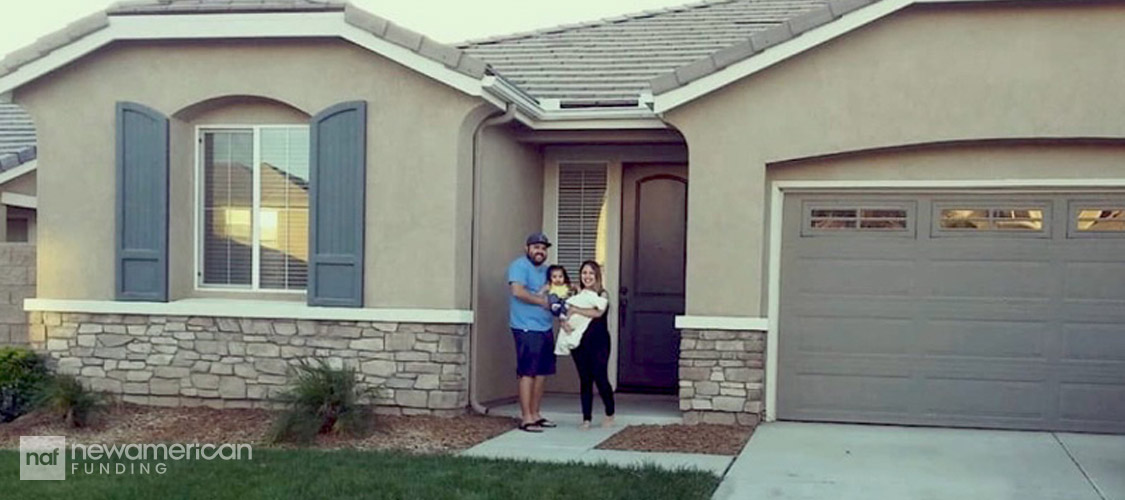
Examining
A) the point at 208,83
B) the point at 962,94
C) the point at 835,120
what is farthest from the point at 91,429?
the point at 962,94

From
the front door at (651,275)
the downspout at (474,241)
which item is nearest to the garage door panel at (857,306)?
the front door at (651,275)

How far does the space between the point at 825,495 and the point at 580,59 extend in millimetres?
7008

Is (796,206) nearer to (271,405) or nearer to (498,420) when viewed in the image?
(498,420)

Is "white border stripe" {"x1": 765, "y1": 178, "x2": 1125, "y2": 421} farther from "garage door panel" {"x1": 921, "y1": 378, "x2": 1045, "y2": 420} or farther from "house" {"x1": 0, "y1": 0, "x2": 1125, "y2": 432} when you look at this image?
"garage door panel" {"x1": 921, "y1": 378, "x2": 1045, "y2": 420}

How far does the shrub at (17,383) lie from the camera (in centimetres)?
973

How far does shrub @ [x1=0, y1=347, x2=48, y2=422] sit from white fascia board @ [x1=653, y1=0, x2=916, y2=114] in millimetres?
6542

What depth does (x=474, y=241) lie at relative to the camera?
10.1m

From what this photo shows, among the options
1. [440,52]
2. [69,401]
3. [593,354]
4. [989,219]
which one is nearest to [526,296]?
[593,354]

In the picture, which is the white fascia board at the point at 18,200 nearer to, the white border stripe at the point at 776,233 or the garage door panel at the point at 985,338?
the white border stripe at the point at 776,233

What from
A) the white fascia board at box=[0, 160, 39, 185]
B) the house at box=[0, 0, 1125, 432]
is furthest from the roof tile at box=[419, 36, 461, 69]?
the white fascia board at box=[0, 160, 39, 185]

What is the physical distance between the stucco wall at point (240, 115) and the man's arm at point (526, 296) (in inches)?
24.0

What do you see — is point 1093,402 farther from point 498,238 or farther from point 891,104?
point 498,238

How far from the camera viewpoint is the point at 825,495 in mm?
6938

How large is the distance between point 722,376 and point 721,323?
496 millimetres
